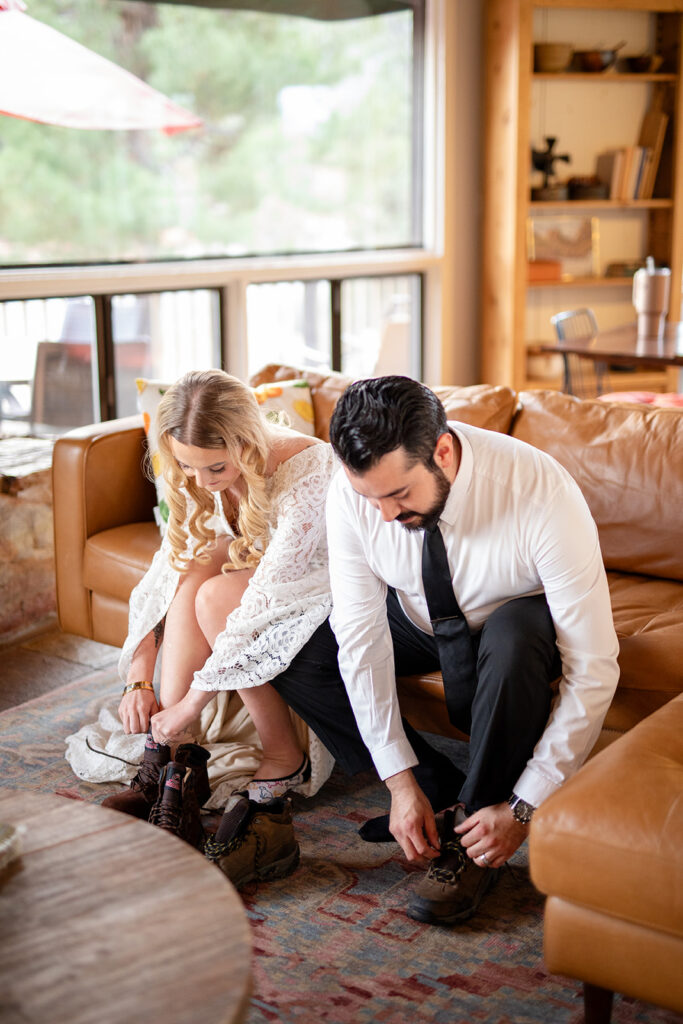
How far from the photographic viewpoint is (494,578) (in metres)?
2.00

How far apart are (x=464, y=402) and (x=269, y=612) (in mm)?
887

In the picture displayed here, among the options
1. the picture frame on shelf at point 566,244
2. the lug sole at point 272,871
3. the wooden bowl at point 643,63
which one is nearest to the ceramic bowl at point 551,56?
the wooden bowl at point 643,63

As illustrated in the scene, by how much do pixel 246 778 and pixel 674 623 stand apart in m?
1.00

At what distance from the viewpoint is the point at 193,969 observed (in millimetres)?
1187

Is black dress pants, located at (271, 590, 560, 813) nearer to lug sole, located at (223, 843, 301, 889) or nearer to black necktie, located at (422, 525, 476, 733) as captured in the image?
black necktie, located at (422, 525, 476, 733)

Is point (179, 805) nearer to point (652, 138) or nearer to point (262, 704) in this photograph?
point (262, 704)

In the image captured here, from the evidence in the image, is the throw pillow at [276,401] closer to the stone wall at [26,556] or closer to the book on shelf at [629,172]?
the stone wall at [26,556]

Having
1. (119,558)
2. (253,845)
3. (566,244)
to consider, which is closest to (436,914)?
(253,845)

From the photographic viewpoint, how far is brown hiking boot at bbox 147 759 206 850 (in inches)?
83.0

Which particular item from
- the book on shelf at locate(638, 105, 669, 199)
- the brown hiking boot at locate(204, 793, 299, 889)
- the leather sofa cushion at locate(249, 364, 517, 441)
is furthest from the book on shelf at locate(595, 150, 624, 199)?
the brown hiking boot at locate(204, 793, 299, 889)

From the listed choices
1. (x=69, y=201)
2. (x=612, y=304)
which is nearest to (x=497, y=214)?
(x=612, y=304)

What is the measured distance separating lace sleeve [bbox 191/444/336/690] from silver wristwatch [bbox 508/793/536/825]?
57cm

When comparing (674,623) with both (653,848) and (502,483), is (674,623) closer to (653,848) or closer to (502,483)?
(502,483)

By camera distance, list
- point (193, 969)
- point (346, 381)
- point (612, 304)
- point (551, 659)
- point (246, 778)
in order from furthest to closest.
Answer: point (612, 304), point (346, 381), point (246, 778), point (551, 659), point (193, 969)
